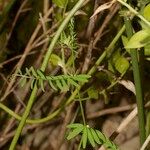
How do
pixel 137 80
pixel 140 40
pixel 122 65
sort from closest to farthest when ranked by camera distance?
pixel 140 40 < pixel 137 80 < pixel 122 65

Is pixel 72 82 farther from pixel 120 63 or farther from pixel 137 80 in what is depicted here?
pixel 120 63

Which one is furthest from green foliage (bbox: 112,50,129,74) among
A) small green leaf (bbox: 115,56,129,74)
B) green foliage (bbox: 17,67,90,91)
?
green foliage (bbox: 17,67,90,91)

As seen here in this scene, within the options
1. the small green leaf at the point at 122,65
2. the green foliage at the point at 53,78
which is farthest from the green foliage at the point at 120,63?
the green foliage at the point at 53,78

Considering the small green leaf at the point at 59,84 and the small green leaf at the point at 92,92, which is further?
the small green leaf at the point at 92,92

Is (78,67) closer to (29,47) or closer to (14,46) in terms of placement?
(29,47)

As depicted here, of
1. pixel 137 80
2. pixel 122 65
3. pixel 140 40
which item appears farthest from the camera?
pixel 122 65

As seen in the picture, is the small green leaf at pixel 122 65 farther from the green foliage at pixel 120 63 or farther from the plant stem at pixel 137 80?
the plant stem at pixel 137 80

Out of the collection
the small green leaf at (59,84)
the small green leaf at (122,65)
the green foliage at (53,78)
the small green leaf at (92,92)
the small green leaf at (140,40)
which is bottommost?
the small green leaf at (92,92)

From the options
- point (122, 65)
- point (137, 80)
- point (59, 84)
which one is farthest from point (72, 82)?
point (122, 65)

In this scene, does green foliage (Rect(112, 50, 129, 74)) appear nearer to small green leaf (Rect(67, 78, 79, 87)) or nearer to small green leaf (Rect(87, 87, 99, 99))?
small green leaf (Rect(87, 87, 99, 99))
